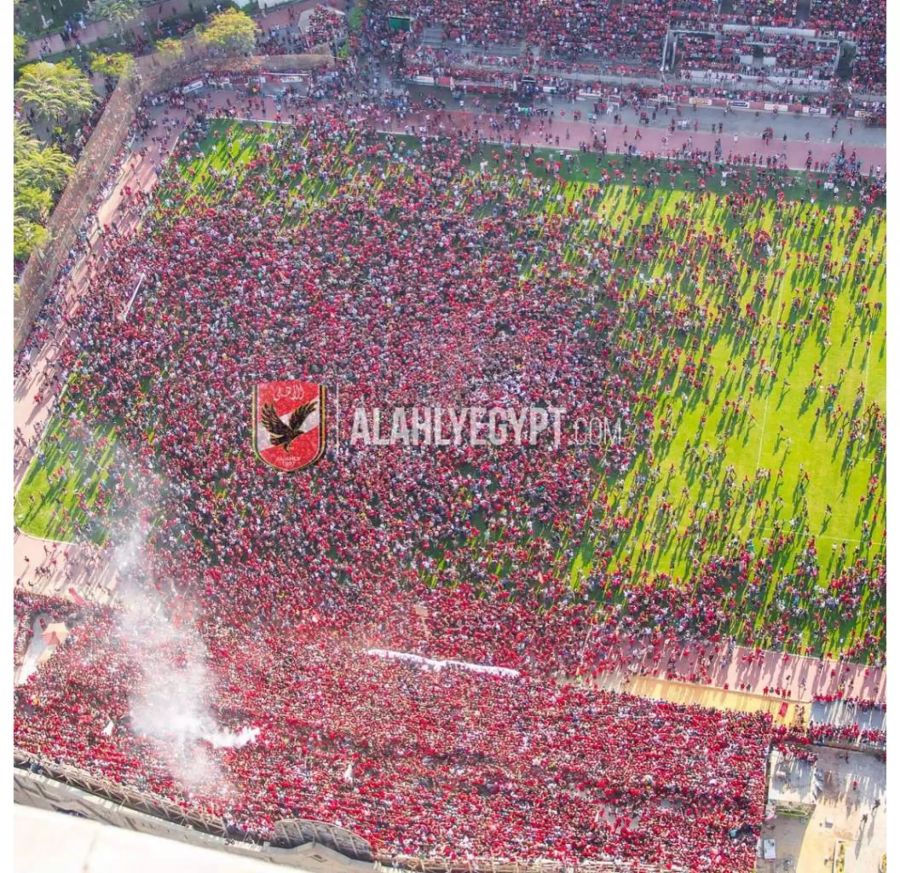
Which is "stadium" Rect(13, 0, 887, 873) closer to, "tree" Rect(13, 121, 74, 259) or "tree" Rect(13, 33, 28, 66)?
"tree" Rect(13, 33, 28, 66)

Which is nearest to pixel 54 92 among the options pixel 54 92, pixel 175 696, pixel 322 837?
pixel 54 92

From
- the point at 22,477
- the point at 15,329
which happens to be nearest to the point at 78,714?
the point at 22,477

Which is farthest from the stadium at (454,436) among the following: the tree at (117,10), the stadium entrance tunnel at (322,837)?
the tree at (117,10)

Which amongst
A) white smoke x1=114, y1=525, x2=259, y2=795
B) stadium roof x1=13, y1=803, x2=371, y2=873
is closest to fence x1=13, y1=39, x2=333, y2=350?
white smoke x1=114, y1=525, x2=259, y2=795

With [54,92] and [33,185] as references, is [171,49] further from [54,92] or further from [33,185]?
[33,185]

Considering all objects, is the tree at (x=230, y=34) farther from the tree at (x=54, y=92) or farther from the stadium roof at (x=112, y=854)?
the stadium roof at (x=112, y=854)
